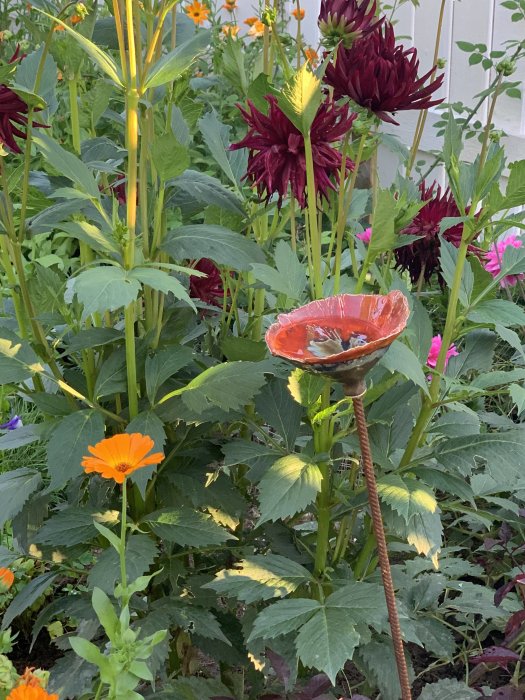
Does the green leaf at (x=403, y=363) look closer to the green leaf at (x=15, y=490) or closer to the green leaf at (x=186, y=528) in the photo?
the green leaf at (x=186, y=528)

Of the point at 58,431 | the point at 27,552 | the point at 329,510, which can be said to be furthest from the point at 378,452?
the point at 27,552

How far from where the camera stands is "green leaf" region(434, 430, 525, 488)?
1012mm

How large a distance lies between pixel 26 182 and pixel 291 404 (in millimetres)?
440

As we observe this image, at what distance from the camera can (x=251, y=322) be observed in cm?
124

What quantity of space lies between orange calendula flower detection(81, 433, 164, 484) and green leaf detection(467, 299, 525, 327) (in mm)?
435

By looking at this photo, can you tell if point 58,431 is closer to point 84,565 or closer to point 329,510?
point 329,510

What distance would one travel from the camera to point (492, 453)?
3.36 ft

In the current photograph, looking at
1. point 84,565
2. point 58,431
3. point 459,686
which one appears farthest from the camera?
point 84,565

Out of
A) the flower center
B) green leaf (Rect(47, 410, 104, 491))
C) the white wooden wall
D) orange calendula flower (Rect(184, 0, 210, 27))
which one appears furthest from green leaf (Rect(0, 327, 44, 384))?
orange calendula flower (Rect(184, 0, 210, 27))

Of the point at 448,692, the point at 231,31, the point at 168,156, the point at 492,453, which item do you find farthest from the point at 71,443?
the point at 231,31

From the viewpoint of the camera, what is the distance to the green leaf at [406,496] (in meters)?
0.95

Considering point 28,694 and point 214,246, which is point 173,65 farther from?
point 28,694

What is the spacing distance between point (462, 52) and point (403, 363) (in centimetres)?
211

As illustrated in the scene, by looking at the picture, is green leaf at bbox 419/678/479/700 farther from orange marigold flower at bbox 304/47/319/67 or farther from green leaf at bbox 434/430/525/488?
orange marigold flower at bbox 304/47/319/67
